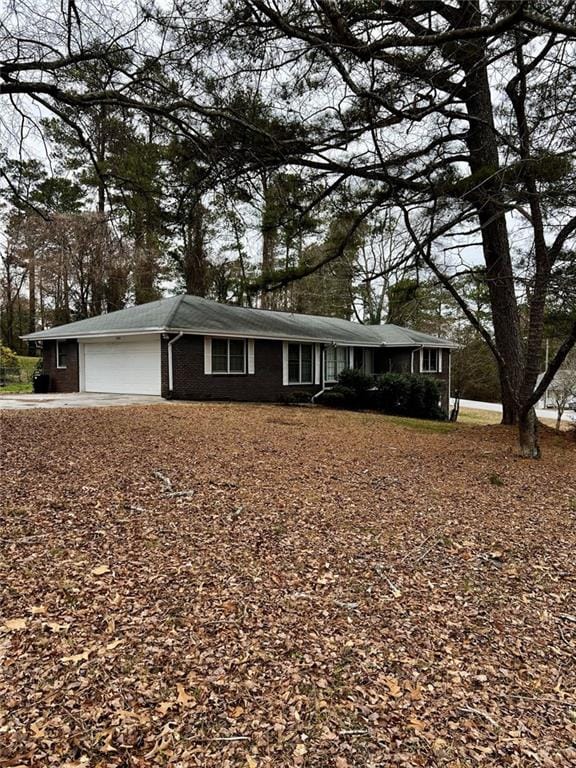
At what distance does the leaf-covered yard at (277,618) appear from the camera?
1.97 metres

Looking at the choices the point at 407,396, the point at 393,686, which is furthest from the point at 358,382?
the point at 393,686

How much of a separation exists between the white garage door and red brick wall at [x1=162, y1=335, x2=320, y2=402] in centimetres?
78

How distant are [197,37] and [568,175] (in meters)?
5.23

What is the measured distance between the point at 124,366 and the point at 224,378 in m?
3.16

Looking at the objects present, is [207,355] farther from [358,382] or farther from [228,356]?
[358,382]

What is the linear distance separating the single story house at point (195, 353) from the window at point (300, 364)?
0.11ft

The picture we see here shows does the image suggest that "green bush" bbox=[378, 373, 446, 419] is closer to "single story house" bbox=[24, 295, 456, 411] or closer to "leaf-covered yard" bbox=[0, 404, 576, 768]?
"single story house" bbox=[24, 295, 456, 411]

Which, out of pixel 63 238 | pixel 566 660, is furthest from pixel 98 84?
pixel 63 238

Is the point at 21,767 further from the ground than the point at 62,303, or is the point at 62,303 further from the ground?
the point at 62,303

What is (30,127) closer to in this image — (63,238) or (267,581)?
(267,581)

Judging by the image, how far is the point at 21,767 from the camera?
5.80 feet

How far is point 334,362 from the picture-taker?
19.2m

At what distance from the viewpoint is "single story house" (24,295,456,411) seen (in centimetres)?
1405

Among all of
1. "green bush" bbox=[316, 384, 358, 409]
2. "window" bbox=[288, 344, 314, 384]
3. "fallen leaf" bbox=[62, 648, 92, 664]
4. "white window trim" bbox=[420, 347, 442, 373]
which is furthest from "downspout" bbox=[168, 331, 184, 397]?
"white window trim" bbox=[420, 347, 442, 373]
